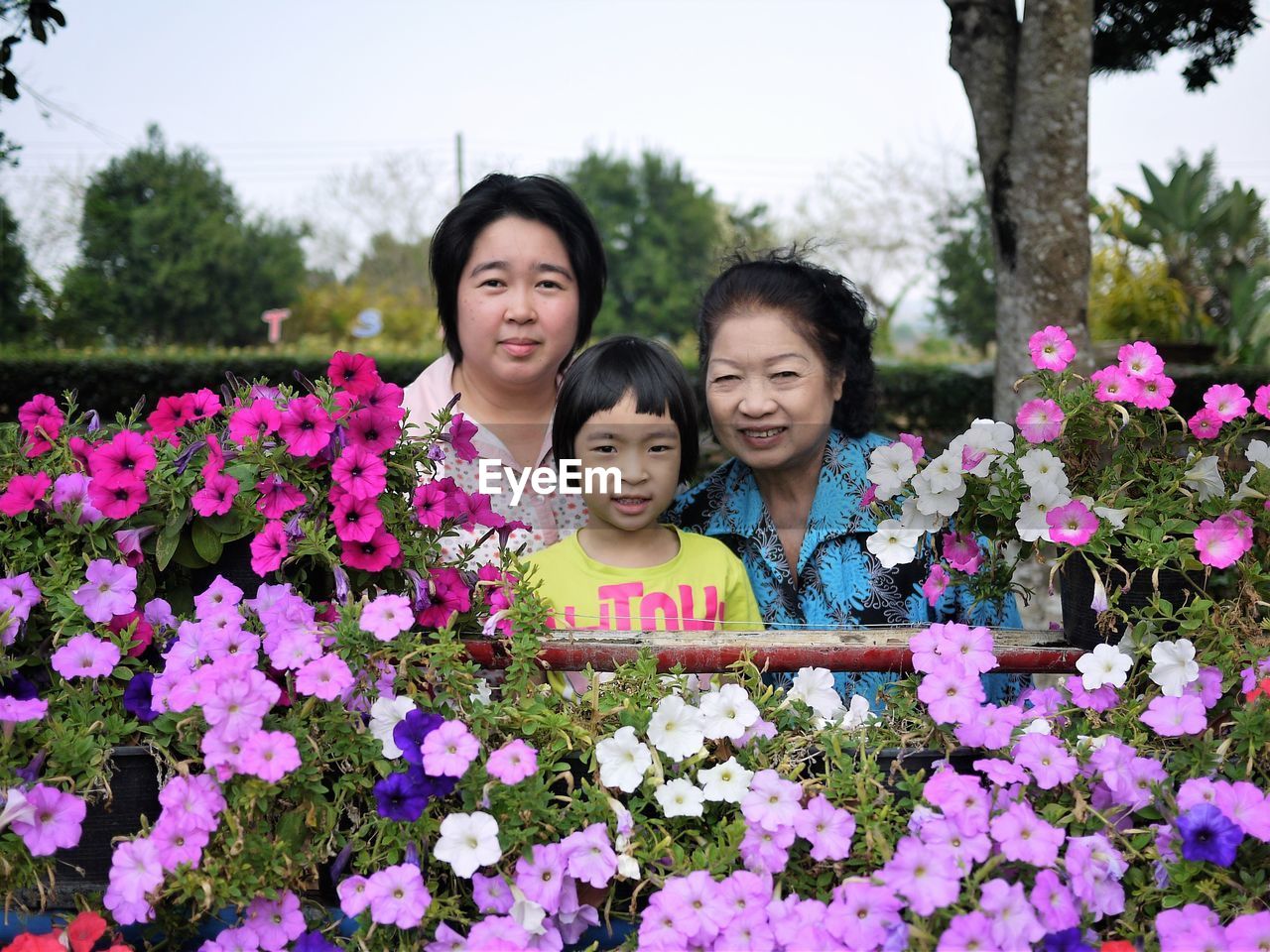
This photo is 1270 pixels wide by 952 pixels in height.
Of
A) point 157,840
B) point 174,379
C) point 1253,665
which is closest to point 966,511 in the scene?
point 1253,665

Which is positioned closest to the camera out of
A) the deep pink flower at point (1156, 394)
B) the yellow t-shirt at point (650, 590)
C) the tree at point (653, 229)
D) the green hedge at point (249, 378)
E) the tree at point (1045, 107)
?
the deep pink flower at point (1156, 394)

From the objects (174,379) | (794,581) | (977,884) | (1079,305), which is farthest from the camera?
(174,379)

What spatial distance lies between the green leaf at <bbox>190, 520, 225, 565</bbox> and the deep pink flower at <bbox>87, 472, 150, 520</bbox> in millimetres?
80

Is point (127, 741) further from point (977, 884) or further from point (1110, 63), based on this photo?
point (1110, 63)

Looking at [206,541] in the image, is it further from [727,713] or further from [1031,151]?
[1031,151]

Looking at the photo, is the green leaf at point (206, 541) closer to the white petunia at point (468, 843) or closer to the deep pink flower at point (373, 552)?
the deep pink flower at point (373, 552)

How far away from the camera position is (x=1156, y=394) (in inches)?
63.4

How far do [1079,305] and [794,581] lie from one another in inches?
111

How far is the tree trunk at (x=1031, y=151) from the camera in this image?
4.31m

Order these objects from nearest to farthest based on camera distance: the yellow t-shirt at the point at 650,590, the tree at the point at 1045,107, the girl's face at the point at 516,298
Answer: the yellow t-shirt at the point at 650,590 < the girl's face at the point at 516,298 < the tree at the point at 1045,107

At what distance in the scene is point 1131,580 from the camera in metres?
1.52

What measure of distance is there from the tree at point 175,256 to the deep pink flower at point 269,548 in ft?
91.2

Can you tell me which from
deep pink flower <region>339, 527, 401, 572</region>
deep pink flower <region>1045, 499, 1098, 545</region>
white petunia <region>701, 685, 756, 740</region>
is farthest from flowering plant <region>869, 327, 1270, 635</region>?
deep pink flower <region>339, 527, 401, 572</region>
